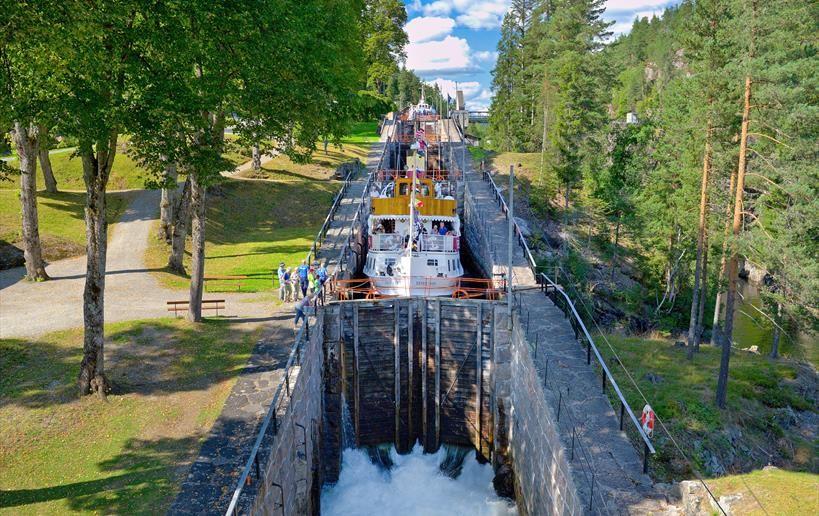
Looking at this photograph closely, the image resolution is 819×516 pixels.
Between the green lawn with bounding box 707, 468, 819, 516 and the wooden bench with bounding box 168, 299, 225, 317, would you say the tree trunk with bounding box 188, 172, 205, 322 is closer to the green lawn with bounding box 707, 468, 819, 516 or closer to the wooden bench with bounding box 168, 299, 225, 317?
the wooden bench with bounding box 168, 299, 225, 317

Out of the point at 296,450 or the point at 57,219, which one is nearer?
the point at 296,450

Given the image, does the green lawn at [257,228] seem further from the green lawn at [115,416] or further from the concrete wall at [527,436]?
the concrete wall at [527,436]

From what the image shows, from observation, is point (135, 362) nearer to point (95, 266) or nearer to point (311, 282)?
point (95, 266)

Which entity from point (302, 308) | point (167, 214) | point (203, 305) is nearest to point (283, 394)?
point (302, 308)

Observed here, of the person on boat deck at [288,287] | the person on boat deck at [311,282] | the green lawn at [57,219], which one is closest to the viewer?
the person on boat deck at [311,282]

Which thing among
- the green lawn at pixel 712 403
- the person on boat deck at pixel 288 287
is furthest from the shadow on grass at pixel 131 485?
the green lawn at pixel 712 403

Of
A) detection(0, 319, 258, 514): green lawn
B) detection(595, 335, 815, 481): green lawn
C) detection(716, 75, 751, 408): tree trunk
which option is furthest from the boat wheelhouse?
detection(716, 75, 751, 408): tree trunk
